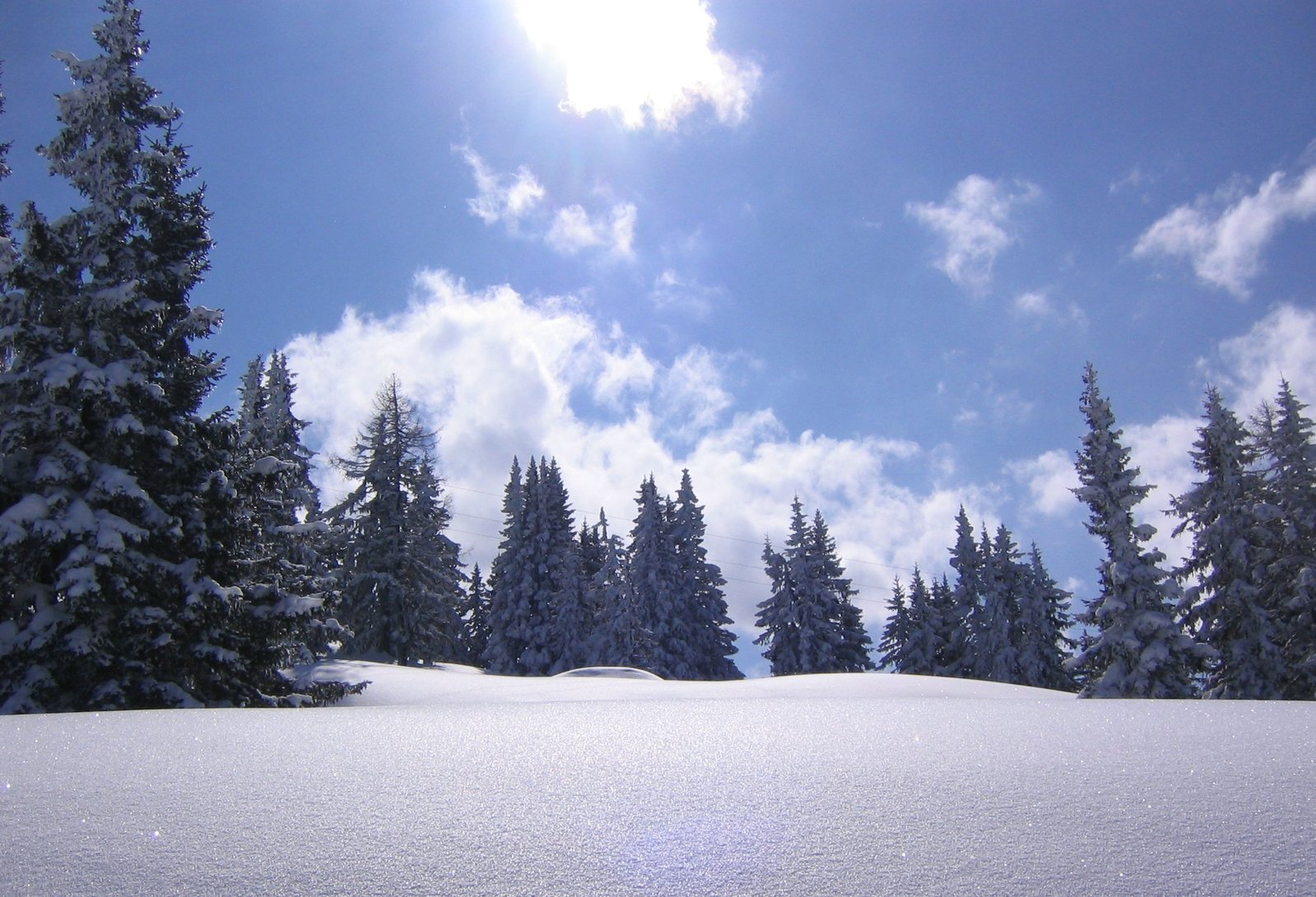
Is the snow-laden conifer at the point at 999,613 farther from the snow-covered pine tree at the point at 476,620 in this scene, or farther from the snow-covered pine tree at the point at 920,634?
the snow-covered pine tree at the point at 476,620

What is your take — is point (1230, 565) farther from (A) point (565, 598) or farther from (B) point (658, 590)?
(A) point (565, 598)

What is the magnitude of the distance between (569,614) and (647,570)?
515cm

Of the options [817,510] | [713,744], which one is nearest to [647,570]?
[817,510]

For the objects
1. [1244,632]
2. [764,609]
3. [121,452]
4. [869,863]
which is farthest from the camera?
[764,609]

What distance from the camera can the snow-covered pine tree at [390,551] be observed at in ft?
106

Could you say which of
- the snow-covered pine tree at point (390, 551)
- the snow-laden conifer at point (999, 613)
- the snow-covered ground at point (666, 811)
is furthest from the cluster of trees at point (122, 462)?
the snow-laden conifer at point (999, 613)

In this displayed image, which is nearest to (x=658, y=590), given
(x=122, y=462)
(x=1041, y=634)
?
(x=1041, y=634)

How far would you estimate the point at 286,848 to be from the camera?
8.34ft

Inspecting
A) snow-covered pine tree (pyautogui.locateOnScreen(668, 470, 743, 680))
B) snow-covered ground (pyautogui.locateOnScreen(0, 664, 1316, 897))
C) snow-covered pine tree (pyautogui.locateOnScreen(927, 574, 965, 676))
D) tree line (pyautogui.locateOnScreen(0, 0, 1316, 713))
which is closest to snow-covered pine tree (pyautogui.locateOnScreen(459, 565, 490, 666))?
tree line (pyautogui.locateOnScreen(0, 0, 1316, 713))

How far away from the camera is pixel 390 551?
33.1 meters

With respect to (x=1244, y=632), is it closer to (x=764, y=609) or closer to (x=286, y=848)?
(x=764, y=609)

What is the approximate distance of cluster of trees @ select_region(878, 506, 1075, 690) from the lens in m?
44.9

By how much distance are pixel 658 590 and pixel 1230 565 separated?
88.2ft

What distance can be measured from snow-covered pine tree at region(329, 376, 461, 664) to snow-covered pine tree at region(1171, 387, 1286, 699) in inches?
1170
